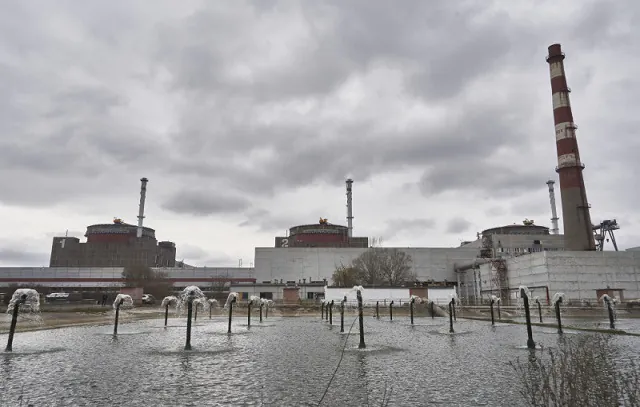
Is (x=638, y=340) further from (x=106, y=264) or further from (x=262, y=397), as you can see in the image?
(x=106, y=264)

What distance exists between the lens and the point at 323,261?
4449 inches

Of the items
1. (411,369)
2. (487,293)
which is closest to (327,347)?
(411,369)

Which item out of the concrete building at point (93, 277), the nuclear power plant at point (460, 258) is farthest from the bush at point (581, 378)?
the concrete building at point (93, 277)

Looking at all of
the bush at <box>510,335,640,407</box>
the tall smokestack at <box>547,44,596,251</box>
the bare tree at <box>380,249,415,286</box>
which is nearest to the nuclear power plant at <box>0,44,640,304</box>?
the tall smokestack at <box>547,44,596,251</box>

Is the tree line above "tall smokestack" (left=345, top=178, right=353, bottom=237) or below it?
below

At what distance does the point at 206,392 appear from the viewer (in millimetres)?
9625

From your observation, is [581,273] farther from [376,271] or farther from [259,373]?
[259,373]

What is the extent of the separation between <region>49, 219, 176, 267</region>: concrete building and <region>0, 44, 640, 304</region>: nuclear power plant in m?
0.32

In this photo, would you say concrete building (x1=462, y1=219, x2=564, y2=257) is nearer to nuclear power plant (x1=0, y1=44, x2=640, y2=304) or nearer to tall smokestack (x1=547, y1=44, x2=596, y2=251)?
nuclear power plant (x1=0, y1=44, x2=640, y2=304)

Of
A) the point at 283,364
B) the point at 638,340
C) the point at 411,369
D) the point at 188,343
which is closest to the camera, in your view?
the point at 411,369

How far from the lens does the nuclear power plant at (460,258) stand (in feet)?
231

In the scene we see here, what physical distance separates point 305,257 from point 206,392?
104m

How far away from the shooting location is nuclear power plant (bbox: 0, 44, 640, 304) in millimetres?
70438

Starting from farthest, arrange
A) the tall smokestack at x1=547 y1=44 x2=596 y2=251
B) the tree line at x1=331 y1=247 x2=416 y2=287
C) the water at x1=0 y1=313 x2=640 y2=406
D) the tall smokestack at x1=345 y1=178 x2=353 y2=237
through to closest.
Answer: the tall smokestack at x1=345 y1=178 x2=353 y2=237
the tree line at x1=331 y1=247 x2=416 y2=287
the tall smokestack at x1=547 y1=44 x2=596 y2=251
the water at x1=0 y1=313 x2=640 y2=406
